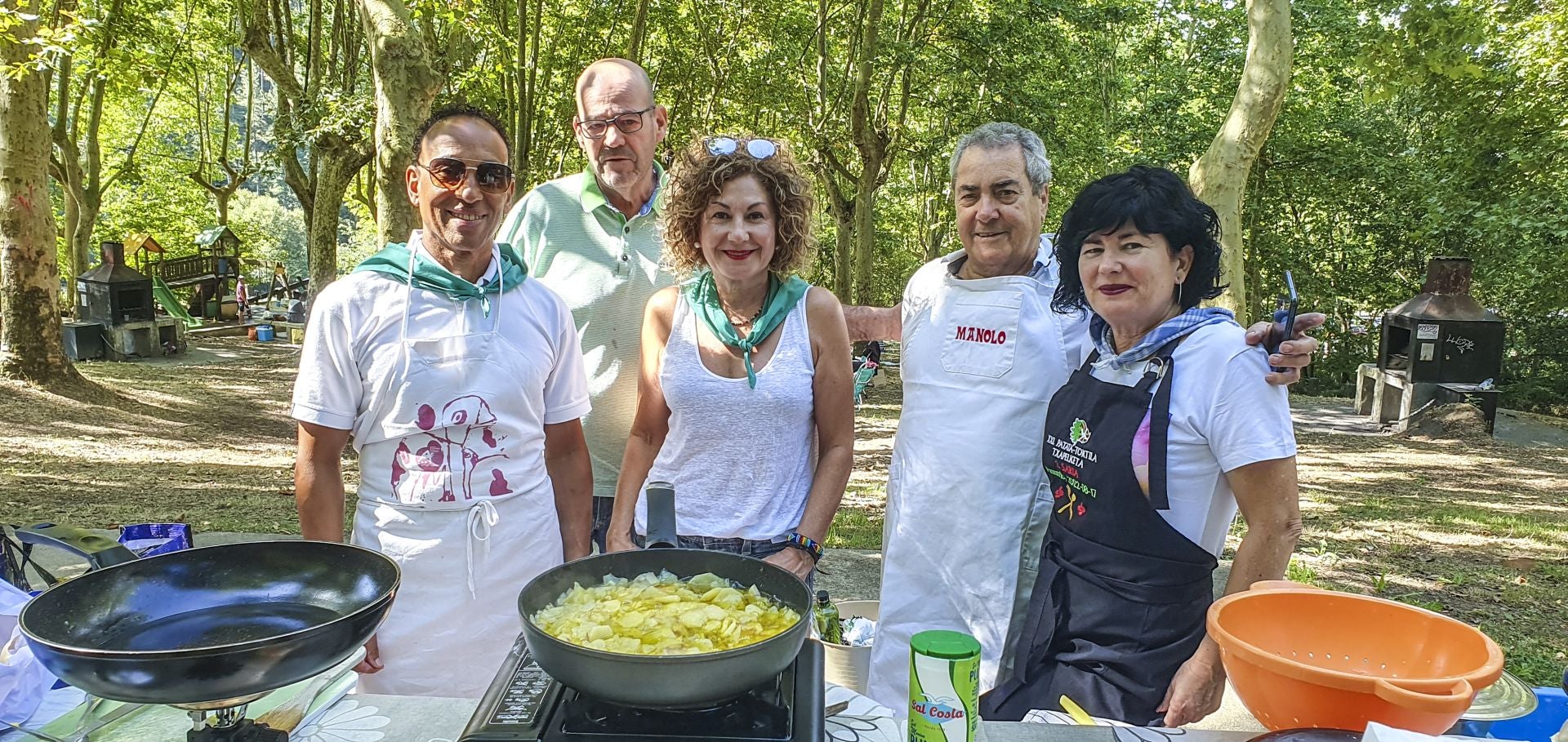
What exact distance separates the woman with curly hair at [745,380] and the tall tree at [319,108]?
8718mm

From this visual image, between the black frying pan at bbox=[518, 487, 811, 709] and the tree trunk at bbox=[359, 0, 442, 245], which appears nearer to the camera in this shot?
the black frying pan at bbox=[518, 487, 811, 709]

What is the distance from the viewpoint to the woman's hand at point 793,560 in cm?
253

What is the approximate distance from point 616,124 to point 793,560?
148 centimetres

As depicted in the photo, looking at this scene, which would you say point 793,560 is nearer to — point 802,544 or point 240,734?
point 802,544

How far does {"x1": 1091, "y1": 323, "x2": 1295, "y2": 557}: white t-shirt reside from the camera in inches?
80.2

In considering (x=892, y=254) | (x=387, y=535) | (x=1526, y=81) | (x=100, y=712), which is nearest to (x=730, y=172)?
(x=387, y=535)

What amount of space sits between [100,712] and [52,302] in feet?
36.5

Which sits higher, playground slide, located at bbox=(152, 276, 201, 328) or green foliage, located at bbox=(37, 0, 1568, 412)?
green foliage, located at bbox=(37, 0, 1568, 412)

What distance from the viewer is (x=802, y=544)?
258cm

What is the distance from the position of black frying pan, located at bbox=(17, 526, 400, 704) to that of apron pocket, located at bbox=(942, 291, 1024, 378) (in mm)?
1720

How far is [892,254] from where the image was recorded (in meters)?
31.3

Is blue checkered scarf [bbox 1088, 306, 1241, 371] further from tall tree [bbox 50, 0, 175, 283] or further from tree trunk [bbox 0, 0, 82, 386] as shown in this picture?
tree trunk [bbox 0, 0, 82, 386]

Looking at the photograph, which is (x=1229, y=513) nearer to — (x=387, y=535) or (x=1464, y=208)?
(x=387, y=535)

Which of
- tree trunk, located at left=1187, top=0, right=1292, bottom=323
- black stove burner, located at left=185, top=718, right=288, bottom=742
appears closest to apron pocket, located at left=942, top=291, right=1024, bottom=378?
black stove burner, located at left=185, top=718, right=288, bottom=742
